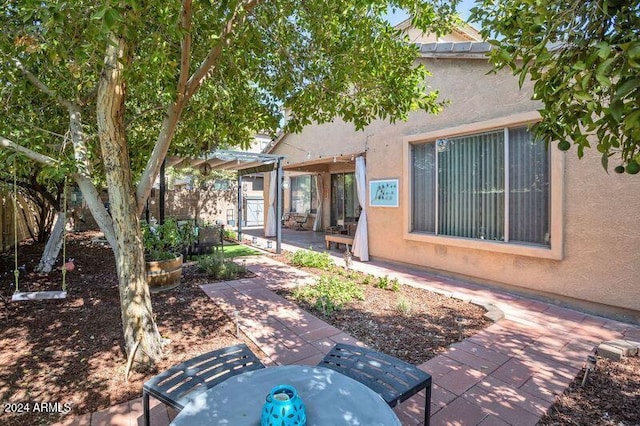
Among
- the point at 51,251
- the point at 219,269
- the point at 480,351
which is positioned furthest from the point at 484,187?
the point at 51,251

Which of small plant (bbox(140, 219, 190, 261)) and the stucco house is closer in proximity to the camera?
the stucco house

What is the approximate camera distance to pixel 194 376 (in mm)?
2443

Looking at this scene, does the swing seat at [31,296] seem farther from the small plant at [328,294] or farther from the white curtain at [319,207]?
the white curtain at [319,207]

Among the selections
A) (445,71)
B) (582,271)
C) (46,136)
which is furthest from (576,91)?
(445,71)

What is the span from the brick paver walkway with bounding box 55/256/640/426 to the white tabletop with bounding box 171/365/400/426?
0.94 m

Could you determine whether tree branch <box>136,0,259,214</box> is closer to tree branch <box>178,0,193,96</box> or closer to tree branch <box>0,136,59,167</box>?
tree branch <box>178,0,193,96</box>

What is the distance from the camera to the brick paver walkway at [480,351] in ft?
8.72

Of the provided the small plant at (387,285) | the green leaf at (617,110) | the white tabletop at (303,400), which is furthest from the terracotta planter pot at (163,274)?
the green leaf at (617,110)

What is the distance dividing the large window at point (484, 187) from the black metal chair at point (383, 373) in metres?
4.42

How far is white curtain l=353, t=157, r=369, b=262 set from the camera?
29.2ft

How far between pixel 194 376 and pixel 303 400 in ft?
3.36

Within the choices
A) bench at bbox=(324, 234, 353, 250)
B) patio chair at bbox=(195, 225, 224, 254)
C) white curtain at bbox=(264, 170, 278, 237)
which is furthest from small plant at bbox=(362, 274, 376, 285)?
white curtain at bbox=(264, 170, 278, 237)

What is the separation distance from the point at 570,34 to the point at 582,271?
4.80 meters

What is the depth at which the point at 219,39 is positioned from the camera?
118 inches
